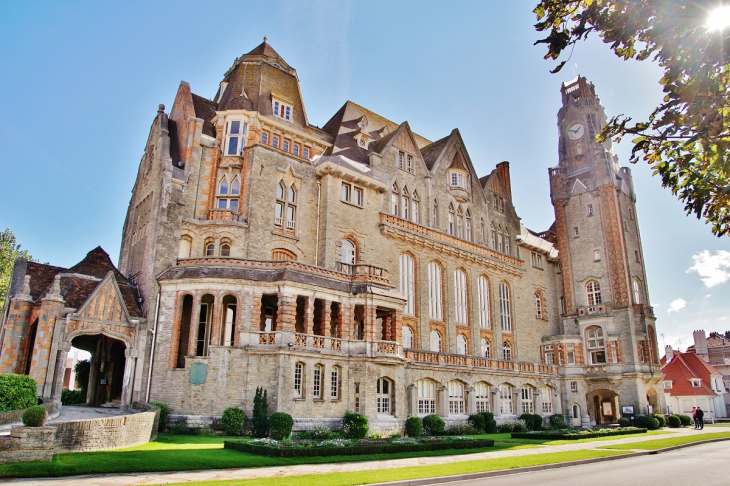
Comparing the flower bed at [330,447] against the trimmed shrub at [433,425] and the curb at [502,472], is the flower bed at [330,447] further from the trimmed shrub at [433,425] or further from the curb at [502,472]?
the trimmed shrub at [433,425]

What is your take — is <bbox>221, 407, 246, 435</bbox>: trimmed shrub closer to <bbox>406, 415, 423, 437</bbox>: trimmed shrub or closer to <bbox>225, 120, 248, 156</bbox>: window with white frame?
<bbox>406, 415, 423, 437</bbox>: trimmed shrub

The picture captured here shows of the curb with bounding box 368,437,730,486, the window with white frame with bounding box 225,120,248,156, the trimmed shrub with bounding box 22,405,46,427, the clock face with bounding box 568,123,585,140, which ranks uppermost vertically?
the clock face with bounding box 568,123,585,140

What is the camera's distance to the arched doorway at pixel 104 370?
104 feet

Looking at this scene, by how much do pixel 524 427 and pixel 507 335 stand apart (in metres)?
10.7

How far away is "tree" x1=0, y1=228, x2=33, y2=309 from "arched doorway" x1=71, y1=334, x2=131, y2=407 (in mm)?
13250

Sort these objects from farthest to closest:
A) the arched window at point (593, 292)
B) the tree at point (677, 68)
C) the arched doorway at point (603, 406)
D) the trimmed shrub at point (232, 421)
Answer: the arched window at point (593, 292)
the arched doorway at point (603, 406)
the trimmed shrub at point (232, 421)
the tree at point (677, 68)

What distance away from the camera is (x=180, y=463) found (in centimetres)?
1580

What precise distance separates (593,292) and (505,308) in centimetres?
922

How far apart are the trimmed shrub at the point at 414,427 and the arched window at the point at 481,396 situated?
9191 mm

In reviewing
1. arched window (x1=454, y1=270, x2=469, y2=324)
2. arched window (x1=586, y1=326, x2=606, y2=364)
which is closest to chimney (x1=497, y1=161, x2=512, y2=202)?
arched window (x1=454, y1=270, x2=469, y2=324)

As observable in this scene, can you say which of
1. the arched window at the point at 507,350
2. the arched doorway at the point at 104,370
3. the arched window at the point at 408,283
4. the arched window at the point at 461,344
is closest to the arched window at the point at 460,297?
the arched window at the point at 461,344

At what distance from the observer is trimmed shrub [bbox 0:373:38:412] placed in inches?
800

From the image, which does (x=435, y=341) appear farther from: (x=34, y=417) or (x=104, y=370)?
(x=34, y=417)

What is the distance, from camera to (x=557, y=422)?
141 ft
